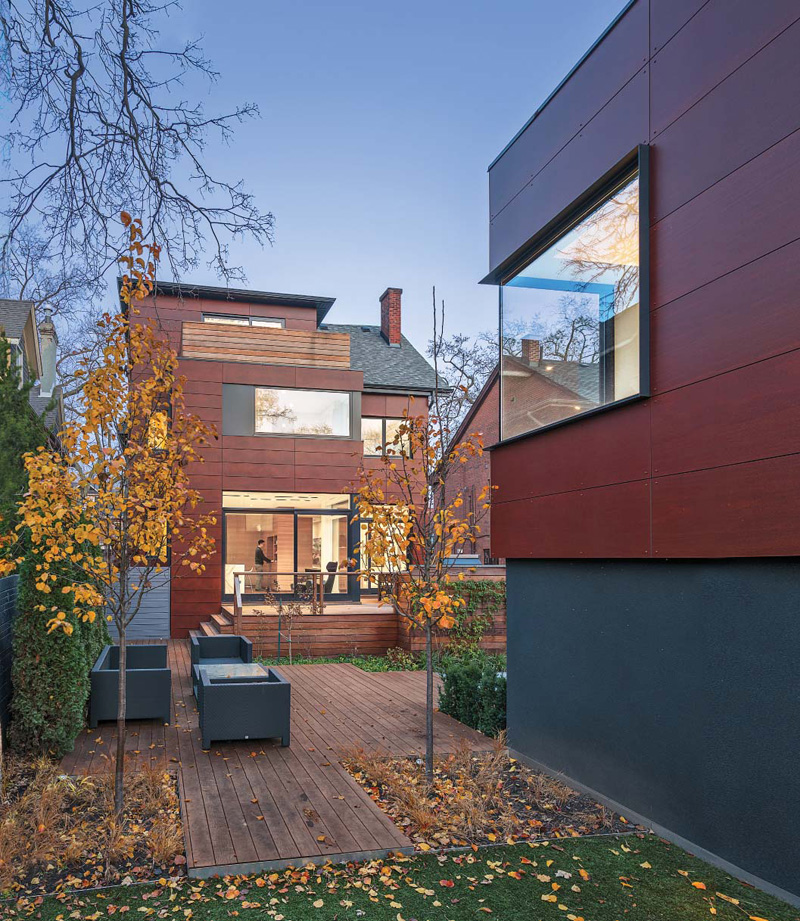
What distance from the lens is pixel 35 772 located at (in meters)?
6.76

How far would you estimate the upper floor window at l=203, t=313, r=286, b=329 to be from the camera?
21.8 meters

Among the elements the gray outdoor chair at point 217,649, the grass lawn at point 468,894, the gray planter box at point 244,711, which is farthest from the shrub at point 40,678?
the gray outdoor chair at point 217,649

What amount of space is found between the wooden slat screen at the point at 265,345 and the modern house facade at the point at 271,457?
2 centimetres

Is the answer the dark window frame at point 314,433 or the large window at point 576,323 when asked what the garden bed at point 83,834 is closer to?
the large window at point 576,323

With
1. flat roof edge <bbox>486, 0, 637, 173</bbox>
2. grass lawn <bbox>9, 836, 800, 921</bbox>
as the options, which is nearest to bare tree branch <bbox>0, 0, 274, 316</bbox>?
flat roof edge <bbox>486, 0, 637, 173</bbox>

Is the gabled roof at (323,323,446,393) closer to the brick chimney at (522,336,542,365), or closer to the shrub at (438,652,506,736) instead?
the shrub at (438,652,506,736)

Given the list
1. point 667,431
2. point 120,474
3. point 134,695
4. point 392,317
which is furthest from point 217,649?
point 392,317

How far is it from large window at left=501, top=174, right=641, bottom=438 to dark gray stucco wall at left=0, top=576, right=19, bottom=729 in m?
5.01

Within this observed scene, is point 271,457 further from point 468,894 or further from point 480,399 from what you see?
point 468,894

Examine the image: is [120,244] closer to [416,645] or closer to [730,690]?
[730,690]

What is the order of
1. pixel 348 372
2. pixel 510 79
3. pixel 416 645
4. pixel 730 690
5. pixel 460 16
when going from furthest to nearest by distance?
1. pixel 348 372
2. pixel 416 645
3. pixel 510 79
4. pixel 460 16
5. pixel 730 690

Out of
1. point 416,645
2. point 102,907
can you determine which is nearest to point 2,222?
point 102,907

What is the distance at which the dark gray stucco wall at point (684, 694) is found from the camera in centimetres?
432

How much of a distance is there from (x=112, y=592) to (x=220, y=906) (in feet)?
8.19
